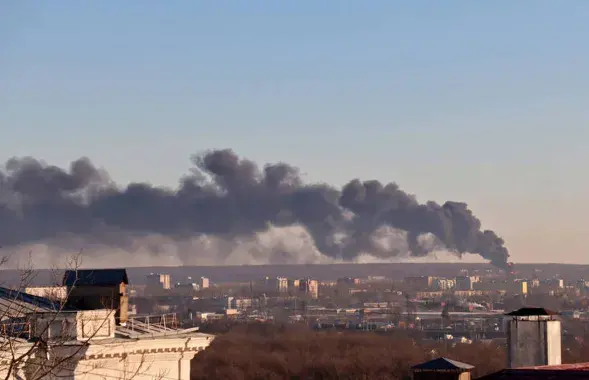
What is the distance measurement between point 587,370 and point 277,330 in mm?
131435

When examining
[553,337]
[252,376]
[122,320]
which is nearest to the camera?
[553,337]

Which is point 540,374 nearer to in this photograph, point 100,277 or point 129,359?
point 129,359

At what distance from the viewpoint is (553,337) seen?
3142cm

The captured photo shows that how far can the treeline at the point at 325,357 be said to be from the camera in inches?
4150

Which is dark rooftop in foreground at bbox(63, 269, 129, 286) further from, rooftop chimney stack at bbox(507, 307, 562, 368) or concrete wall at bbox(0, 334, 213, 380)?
rooftop chimney stack at bbox(507, 307, 562, 368)

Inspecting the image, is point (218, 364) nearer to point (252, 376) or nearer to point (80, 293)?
point (252, 376)

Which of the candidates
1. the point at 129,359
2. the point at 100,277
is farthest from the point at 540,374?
the point at 100,277

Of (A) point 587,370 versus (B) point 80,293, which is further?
(B) point 80,293

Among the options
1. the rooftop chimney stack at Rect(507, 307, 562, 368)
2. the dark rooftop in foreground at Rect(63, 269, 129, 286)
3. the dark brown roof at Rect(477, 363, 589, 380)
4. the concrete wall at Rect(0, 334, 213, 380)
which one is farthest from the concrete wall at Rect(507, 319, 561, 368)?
the dark rooftop in foreground at Rect(63, 269, 129, 286)

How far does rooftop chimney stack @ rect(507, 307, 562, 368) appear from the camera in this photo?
31156 millimetres

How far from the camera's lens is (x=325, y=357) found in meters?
117

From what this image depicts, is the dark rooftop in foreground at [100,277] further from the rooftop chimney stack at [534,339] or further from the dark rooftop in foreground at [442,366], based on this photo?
the dark rooftop in foreground at [442,366]

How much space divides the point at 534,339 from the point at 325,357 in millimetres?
85690

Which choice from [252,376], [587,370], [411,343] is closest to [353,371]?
[252,376]
